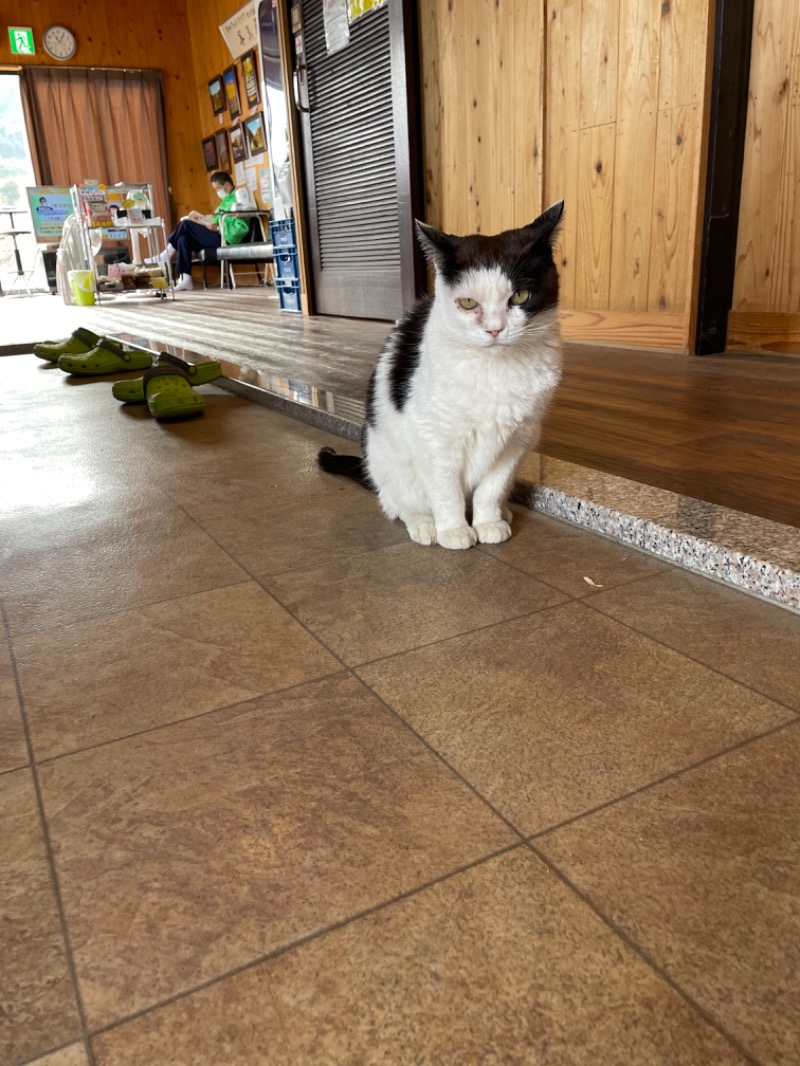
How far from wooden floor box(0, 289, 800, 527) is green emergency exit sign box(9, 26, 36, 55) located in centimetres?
778

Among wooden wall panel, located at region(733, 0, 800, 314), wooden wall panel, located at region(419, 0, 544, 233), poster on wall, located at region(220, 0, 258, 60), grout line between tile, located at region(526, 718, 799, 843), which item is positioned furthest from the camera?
poster on wall, located at region(220, 0, 258, 60)

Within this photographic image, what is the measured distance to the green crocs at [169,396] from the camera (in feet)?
7.54

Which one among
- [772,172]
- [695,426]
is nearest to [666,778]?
[695,426]

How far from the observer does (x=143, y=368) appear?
10.8ft

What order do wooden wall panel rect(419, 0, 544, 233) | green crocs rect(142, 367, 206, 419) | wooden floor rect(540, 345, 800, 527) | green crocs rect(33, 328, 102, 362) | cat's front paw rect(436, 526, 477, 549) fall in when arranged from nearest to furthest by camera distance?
1. cat's front paw rect(436, 526, 477, 549)
2. wooden floor rect(540, 345, 800, 527)
3. green crocs rect(142, 367, 206, 419)
4. wooden wall panel rect(419, 0, 544, 233)
5. green crocs rect(33, 328, 102, 362)

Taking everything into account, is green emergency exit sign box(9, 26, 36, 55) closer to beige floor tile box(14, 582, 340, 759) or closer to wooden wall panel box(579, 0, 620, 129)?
wooden wall panel box(579, 0, 620, 129)

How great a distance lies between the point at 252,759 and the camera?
30.5 inches

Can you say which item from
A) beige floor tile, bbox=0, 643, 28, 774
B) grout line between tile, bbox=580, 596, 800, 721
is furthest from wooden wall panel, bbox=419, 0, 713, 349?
beige floor tile, bbox=0, 643, 28, 774

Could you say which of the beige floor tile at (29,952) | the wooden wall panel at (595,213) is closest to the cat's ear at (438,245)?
the beige floor tile at (29,952)

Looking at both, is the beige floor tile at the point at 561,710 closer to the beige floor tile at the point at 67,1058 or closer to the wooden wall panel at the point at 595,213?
the beige floor tile at the point at 67,1058

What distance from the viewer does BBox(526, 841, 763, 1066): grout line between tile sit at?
1.55 feet

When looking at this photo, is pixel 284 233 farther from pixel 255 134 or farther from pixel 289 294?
pixel 255 134

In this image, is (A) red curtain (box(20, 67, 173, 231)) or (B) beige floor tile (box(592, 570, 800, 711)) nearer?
(B) beige floor tile (box(592, 570, 800, 711))

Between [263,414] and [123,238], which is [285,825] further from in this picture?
[123,238]
